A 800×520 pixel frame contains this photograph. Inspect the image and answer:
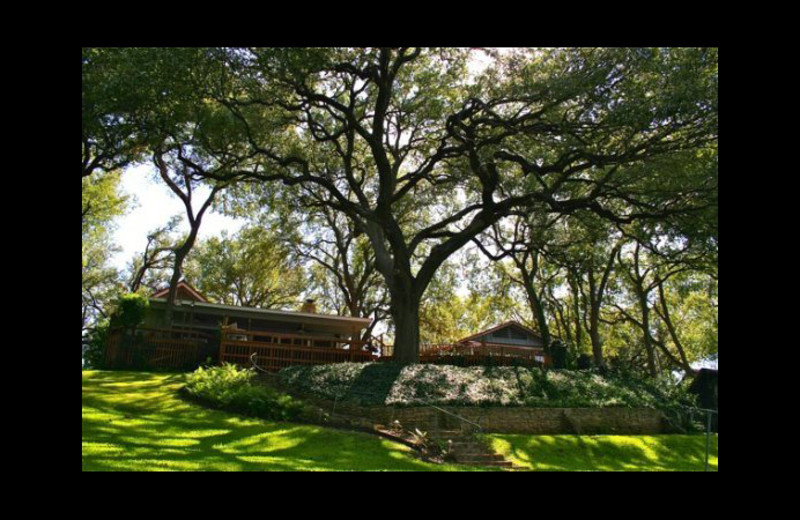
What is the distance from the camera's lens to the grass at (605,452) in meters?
13.5

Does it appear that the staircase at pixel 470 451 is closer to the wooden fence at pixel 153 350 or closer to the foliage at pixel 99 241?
the wooden fence at pixel 153 350

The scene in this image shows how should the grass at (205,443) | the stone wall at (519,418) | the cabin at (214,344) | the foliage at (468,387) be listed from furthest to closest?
the cabin at (214,344), the foliage at (468,387), the stone wall at (519,418), the grass at (205,443)

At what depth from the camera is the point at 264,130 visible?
2098 cm

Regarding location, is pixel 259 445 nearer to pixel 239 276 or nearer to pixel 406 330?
pixel 406 330

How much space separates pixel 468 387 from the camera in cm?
1745

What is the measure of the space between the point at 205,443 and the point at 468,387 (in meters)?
8.44

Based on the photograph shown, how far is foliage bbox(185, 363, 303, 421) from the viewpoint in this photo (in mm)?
15039

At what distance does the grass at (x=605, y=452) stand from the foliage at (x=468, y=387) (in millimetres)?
1514

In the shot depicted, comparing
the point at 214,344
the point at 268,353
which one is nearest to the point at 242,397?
the point at 268,353

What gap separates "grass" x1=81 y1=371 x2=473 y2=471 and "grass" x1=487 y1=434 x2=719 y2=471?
280 cm

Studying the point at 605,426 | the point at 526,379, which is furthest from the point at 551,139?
the point at 605,426

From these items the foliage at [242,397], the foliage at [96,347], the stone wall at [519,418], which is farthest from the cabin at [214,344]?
the foliage at [242,397]
